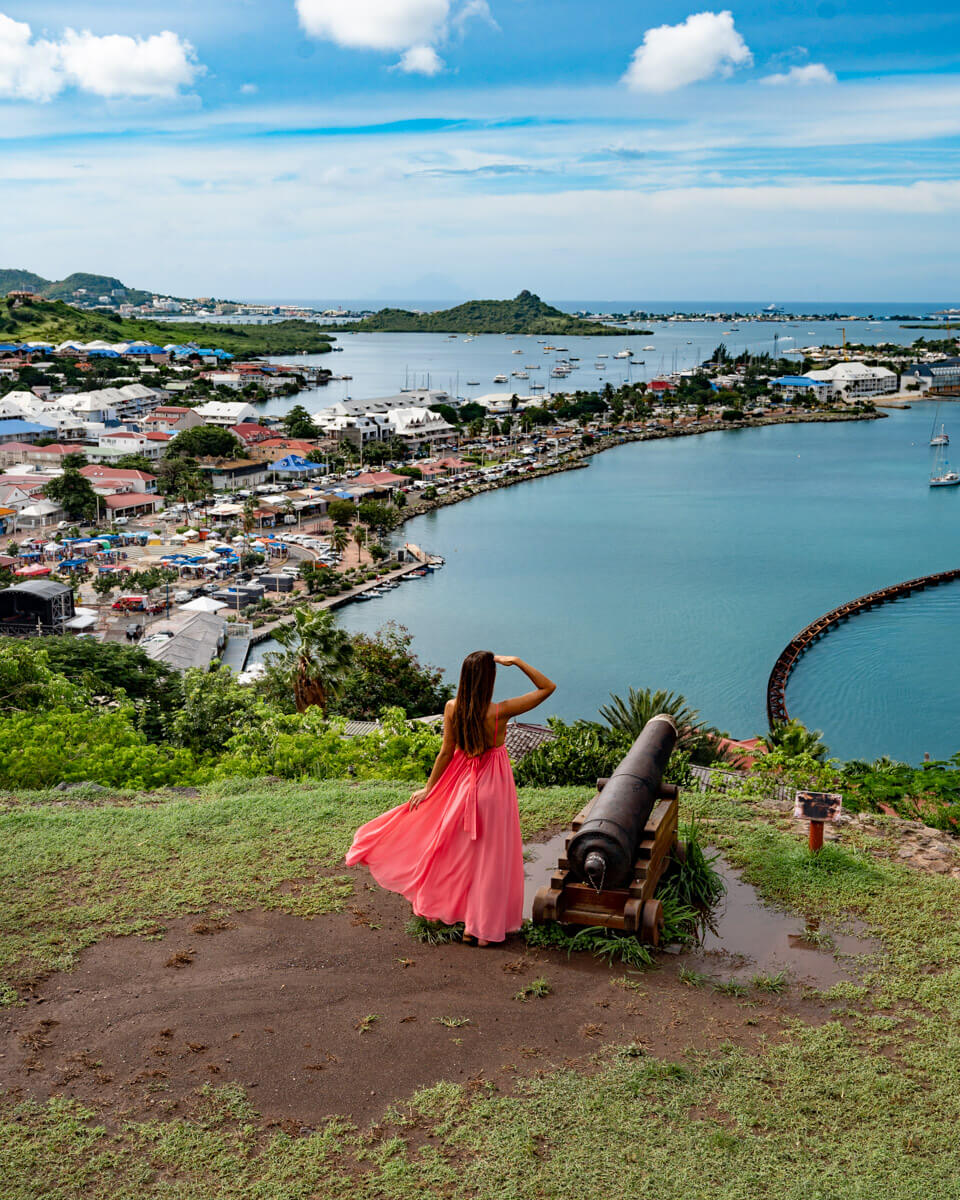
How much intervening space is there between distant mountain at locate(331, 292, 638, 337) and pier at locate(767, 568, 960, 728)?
145229mm

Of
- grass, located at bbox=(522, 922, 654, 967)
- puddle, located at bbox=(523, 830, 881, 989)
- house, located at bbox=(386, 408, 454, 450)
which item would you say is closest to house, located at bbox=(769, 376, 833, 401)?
house, located at bbox=(386, 408, 454, 450)

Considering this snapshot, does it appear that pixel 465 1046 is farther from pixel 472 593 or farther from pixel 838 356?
pixel 838 356

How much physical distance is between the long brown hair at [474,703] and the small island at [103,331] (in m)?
87.4

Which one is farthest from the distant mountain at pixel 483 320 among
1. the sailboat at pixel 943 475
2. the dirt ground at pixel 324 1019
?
the dirt ground at pixel 324 1019

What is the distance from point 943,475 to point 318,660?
151 feet

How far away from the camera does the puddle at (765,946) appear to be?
4.16 m

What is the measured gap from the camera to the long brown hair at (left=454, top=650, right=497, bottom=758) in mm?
4125

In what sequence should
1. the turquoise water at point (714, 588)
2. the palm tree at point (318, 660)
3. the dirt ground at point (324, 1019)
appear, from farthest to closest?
the turquoise water at point (714, 588) → the palm tree at point (318, 660) → the dirt ground at point (324, 1019)

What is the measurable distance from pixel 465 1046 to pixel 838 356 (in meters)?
106

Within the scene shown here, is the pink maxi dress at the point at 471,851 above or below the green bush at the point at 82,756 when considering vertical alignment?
above

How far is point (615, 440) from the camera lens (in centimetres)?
6291

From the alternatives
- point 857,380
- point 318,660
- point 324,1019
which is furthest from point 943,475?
point 324,1019

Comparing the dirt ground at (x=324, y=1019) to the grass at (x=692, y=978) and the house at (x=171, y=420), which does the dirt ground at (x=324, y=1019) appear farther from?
the house at (x=171, y=420)

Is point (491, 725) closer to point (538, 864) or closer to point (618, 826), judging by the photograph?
point (618, 826)
